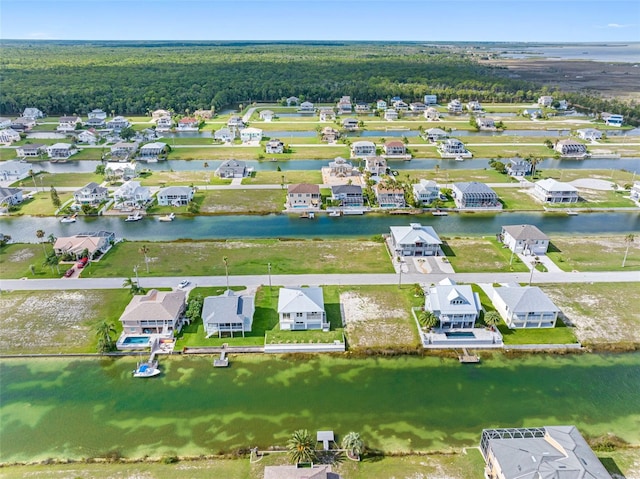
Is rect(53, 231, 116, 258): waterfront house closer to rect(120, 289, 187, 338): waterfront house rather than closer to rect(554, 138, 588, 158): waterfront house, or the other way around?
rect(120, 289, 187, 338): waterfront house

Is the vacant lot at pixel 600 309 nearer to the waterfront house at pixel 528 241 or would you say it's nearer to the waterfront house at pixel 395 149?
the waterfront house at pixel 528 241

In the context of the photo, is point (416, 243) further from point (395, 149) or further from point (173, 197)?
point (395, 149)

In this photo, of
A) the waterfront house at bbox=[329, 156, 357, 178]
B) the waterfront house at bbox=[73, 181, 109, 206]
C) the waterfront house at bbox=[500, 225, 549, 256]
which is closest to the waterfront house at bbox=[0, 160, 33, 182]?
the waterfront house at bbox=[73, 181, 109, 206]

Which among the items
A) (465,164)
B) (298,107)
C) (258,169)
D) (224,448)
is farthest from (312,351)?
(298,107)

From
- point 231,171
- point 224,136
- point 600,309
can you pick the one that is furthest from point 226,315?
point 224,136

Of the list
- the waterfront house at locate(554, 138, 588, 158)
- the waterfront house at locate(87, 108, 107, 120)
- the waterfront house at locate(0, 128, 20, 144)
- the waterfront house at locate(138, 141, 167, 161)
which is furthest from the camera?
the waterfront house at locate(87, 108, 107, 120)

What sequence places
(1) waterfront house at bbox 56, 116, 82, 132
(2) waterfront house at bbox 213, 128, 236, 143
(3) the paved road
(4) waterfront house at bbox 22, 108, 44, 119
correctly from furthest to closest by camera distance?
(4) waterfront house at bbox 22, 108, 44, 119, (1) waterfront house at bbox 56, 116, 82, 132, (2) waterfront house at bbox 213, 128, 236, 143, (3) the paved road

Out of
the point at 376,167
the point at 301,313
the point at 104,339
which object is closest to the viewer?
the point at 104,339

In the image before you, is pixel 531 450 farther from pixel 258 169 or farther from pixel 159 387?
pixel 258 169
